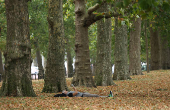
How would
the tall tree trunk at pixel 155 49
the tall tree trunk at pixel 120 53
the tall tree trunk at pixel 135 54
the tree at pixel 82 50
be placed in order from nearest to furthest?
the tree at pixel 82 50, the tall tree trunk at pixel 120 53, the tall tree trunk at pixel 135 54, the tall tree trunk at pixel 155 49

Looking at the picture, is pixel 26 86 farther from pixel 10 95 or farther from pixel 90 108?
pixel 90 108

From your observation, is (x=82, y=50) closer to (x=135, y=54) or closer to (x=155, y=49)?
(x=135, y=54)

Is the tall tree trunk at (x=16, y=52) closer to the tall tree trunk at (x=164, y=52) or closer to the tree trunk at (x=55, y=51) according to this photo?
the tree trunk at (x=55, y=51)

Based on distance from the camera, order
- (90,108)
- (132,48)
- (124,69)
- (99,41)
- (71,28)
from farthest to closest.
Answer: (71,28) < (132,48) < (124,69) < (99,41) < (90,108)

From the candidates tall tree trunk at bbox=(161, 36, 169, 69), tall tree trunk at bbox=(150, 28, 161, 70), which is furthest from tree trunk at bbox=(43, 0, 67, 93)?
tall tree trunk at bbox=(161, 36, 169, 69)

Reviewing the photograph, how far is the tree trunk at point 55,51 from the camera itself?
1269cm

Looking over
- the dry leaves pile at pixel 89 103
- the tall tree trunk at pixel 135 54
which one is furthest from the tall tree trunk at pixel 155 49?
the dry leaves pile at pixel 89 103

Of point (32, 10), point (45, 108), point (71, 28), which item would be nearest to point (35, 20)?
point (32, 10)

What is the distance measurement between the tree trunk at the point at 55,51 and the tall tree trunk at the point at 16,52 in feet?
7.08

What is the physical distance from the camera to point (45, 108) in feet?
25.5

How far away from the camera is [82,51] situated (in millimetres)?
15141

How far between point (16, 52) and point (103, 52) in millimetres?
6859

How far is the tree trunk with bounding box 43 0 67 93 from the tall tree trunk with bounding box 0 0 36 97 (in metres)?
2.16

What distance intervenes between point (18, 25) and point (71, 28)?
21963 millimetres
